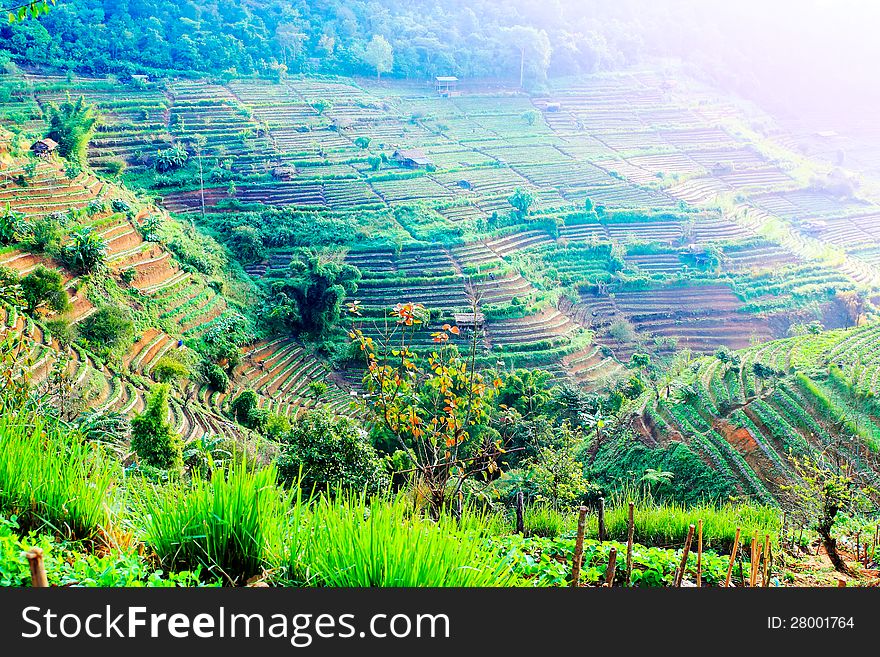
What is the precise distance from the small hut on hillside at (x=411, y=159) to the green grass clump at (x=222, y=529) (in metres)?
35.1

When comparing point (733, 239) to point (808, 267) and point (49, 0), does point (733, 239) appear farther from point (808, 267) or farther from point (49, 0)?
point (49, 0)

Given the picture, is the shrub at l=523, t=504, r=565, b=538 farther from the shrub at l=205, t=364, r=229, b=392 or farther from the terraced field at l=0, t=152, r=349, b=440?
the shrub at l=205, t=364, r=229, b=392

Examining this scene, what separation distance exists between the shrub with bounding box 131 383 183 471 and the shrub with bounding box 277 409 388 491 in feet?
5.57

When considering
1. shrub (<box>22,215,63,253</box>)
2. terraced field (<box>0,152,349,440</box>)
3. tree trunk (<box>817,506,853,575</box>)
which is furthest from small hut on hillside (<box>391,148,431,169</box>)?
tree trunk (<box>817,506,853,575</box>)

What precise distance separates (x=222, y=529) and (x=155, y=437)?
8.18m

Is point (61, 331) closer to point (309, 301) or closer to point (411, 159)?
point (309, 301)

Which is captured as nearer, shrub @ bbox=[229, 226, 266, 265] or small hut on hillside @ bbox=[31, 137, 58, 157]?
small hut on hillside @ bbox=[31, 137, 58, 157]

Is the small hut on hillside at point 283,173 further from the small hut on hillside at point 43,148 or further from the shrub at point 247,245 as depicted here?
the small hut on hillside at point 43,148

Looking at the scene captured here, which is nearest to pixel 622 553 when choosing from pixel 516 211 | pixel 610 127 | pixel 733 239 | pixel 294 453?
pixel 294 453

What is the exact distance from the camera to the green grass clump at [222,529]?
7.83 feet

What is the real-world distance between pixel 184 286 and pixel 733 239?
89.0 ft

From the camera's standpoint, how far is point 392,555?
6.84 feet

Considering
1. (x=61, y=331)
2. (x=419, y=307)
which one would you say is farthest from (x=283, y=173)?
(x=419, y=307)

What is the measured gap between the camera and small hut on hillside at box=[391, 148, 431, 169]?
36438mm
